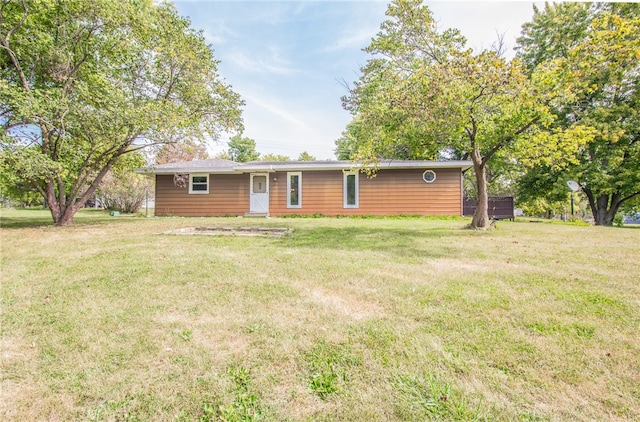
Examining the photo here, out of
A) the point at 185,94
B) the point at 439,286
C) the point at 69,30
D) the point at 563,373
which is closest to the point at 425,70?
the point at 439,286

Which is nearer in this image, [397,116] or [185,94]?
[397,116]

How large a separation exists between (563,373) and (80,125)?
35.8 feet

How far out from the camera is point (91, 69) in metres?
9.16

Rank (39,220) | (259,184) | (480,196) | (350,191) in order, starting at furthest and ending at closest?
1. (259,184)
2. (350,191)
3. (39,220)
4. (480,196)

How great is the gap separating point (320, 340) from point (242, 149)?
4092cm

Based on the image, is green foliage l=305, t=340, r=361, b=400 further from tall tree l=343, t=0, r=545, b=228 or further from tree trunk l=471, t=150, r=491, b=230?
tree trunk l=471, t=150, r=491, b=230

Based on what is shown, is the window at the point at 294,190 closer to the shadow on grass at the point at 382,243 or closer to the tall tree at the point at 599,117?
the shadow on grass at the point at 382,243

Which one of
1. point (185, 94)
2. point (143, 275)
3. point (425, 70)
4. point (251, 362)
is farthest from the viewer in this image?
point (185, 94)

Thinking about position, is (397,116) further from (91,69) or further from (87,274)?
(91,69)

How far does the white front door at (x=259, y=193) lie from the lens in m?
14.0

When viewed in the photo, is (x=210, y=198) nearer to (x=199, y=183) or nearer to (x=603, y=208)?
(x=199, y=183)

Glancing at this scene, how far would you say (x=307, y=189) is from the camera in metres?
13.9

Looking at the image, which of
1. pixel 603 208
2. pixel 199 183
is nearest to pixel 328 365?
pixel 199 183

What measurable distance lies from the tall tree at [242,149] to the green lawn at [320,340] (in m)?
37.4
